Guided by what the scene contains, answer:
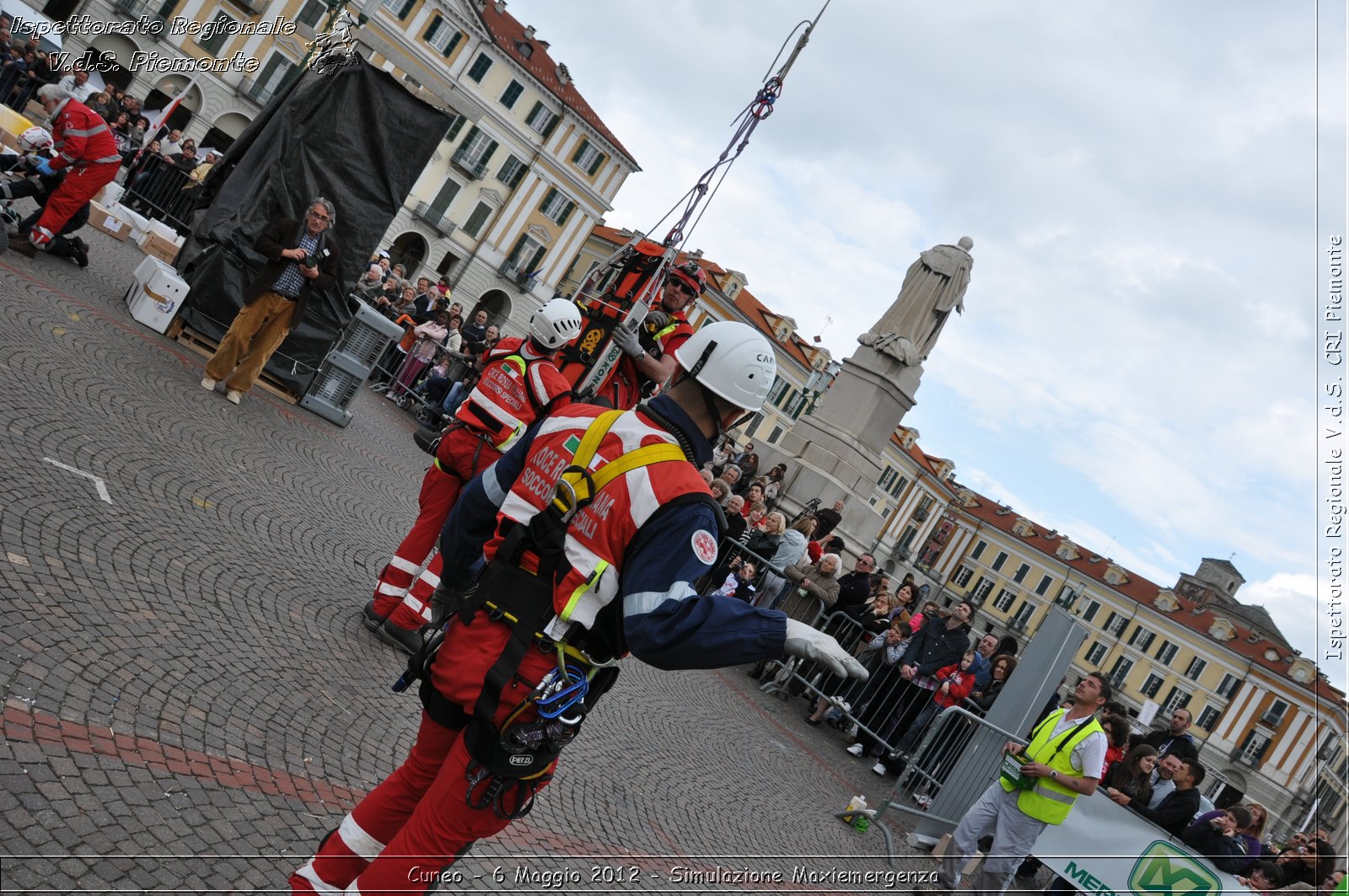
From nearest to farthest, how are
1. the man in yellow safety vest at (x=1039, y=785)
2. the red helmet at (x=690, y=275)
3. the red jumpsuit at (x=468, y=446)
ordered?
the red jumpsuit at (x=468, y=446), the man in yellow safety vest at (x=1039, y=785), the red helmet at (x=690, y=275)

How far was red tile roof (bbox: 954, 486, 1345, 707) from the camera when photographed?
2771 inches

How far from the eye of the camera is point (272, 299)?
31.3 ft

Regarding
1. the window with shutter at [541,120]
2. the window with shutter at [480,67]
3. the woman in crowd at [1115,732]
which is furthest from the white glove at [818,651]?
the window with shutter at [541,120]

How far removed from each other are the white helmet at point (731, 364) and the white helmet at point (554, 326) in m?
3.02

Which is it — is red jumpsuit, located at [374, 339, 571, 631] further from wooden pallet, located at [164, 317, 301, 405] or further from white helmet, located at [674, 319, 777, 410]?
wooden pallet, located at [164, 317, 301, 405]

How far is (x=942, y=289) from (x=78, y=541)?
54.7 feet

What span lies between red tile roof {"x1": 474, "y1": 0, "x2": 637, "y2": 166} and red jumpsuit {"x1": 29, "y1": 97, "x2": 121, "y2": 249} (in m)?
48.2

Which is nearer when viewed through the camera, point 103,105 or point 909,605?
point 909,605

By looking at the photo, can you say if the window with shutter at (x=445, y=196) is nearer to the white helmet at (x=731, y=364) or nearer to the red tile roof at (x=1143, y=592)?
the red tile roof at (x=1143, y=592)

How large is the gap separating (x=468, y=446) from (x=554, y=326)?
36.5 inches

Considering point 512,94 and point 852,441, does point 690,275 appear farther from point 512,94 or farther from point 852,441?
point 512,94

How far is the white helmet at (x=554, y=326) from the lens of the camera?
20.1 ft

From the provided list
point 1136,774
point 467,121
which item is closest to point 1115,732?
point 1136,774

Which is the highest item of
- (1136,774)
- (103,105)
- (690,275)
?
(690,275)
